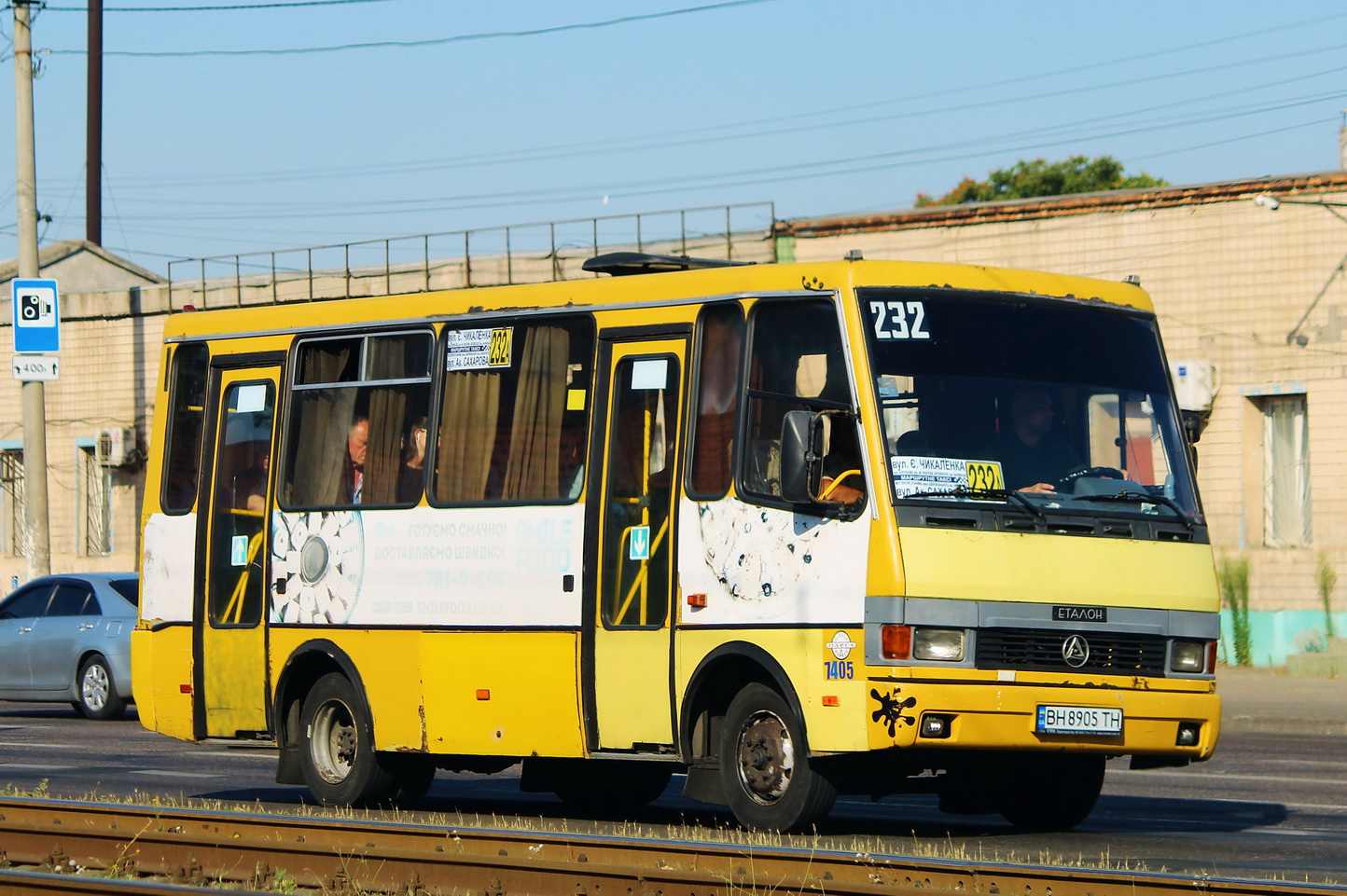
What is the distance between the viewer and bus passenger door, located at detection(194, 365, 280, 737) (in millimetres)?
13125

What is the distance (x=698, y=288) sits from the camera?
11.1 meters

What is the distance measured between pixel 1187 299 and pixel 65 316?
23.3 m

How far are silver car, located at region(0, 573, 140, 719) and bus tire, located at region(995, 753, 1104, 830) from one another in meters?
12.5

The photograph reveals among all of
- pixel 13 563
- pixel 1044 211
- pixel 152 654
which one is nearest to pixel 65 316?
pixel 13 563

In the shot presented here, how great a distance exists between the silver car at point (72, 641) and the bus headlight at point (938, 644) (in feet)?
45.0

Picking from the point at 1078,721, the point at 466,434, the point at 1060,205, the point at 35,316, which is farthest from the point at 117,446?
the point at 1078,721

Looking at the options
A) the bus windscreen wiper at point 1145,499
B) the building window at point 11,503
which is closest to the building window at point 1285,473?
the bus windscreen wiper at point 1145,499

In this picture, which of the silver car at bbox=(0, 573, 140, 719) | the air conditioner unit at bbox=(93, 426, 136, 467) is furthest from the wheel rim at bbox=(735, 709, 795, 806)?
the air conditioner unit at bbox=(93, 426, 136, 467)

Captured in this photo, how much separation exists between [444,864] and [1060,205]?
2163cm

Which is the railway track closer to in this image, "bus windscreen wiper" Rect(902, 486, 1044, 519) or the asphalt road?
the asphalt road

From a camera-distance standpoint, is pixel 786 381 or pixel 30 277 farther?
pixel 30 277

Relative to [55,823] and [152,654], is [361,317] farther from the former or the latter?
[55,823]

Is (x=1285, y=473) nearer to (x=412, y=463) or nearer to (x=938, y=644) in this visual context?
(x=412, y=463)

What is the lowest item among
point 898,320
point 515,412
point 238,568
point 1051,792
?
point 1051,792
